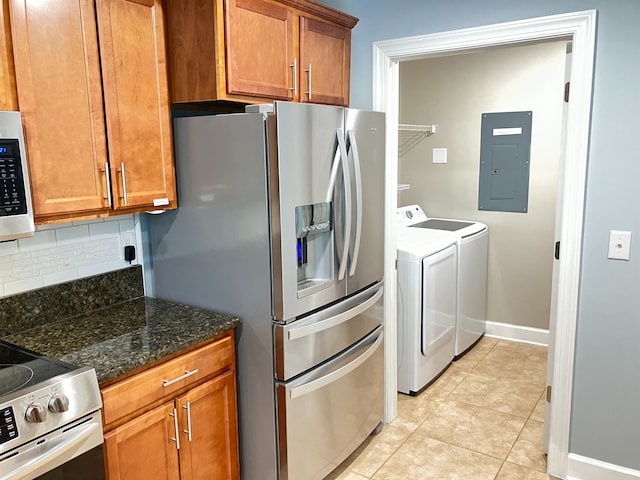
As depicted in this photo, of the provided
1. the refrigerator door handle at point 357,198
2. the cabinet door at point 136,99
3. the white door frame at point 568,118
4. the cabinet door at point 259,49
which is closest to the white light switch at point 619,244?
the white door frame at point 568,118

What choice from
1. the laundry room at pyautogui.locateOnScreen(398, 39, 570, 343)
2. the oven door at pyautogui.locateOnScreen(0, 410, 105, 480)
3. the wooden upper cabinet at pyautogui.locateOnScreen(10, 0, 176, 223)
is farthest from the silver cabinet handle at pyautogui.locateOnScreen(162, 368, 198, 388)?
the laundry room at pyautogui.locateOnScreen(398, 39, 570, 343)

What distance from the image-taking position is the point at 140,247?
94.6 inches

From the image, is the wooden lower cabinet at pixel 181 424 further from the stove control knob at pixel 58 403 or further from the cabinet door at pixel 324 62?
the cabinet door at pixel 324 62

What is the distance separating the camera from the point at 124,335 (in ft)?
6.35

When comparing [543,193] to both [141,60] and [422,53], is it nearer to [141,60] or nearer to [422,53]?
[422,53]

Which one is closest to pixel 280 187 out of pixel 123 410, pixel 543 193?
pixel 123 410

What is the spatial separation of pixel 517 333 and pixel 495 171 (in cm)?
130

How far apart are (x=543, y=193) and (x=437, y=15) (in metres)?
1.98

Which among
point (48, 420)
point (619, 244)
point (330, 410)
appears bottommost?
point (330, 410)

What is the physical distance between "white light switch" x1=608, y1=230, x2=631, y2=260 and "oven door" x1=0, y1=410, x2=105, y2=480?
208 cm

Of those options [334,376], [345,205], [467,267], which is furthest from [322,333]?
[467,267]

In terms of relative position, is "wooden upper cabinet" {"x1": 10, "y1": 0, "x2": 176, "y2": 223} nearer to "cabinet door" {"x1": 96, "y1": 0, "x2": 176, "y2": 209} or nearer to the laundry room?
"cabinet door" {"x1": 96, "y1": 0, "x2": 176, "y2": 209}

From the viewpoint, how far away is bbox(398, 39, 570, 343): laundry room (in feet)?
12.6

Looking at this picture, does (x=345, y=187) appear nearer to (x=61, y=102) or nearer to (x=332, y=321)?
(x=332, y=321)
